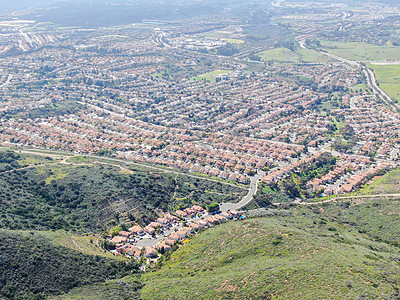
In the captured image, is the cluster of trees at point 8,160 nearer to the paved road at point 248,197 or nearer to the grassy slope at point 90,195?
the grassy slope at point 90,195

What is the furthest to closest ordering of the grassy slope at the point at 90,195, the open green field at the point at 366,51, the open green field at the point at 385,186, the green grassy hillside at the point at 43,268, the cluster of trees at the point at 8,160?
the open green field at the point at 366,51
the cluster of trees at the point at 8,160
the open green field at the point at 385,186
the grassy slope at the point at 90,195
the green grassy hillside at the point at 43,268

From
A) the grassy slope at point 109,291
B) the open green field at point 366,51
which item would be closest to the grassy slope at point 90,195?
the grassy slope at point 109,291

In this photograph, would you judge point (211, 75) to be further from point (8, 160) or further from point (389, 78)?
point (8, 160)

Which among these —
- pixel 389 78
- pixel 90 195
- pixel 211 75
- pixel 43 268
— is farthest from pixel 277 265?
pixel 389 78

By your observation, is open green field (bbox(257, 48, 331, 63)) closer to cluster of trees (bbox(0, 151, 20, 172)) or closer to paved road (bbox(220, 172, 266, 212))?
paved road (bbox(220, 172, 266, 212))

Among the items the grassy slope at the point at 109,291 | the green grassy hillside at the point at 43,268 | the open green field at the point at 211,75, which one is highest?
the open green field at the point at 211,75

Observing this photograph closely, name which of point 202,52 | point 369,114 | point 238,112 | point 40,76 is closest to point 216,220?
point 238,112

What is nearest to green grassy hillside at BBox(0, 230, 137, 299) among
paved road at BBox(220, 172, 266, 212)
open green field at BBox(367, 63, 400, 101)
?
paved road at BBox(220, 172, 266, 212)

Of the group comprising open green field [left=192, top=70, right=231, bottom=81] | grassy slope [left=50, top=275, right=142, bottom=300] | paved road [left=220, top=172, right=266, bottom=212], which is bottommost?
paved road [left=220, top=172, right=266, bottom=212]
